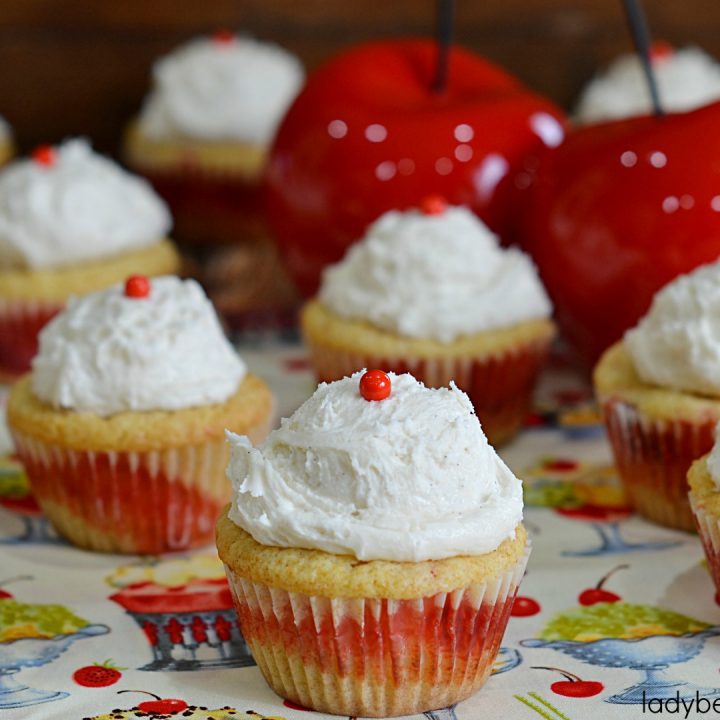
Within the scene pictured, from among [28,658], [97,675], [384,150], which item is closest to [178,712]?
[97,675]

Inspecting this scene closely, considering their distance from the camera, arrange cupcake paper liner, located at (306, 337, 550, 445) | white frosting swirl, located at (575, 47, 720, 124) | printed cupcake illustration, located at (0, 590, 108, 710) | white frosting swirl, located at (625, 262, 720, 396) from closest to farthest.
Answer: printed cupcake illustration, located at (0, 590, 108, 710)
white frosting swirl, located at (625, 262, 720, 396)
cupcake paper liner, located at (306, 337, 550, 445)
white frosting swirl, located at (575, 47, 720, 124)

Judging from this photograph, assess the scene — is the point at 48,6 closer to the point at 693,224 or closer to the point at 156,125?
the point at 156,125

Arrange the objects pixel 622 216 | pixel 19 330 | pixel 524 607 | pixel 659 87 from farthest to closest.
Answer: pixel 659 87 < pixel 19 330 < pixel 622 216 < pixel 524 607

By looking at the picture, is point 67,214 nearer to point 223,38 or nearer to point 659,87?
point 223,38

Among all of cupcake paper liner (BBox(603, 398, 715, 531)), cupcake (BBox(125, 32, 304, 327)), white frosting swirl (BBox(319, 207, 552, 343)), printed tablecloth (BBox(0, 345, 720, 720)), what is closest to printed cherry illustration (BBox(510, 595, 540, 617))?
printed tablecloth (BBox(0, 345, 720, 720))

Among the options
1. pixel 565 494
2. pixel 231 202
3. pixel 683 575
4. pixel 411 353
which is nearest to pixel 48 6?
pixel 231 202

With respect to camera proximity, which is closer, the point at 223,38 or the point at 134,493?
the point at 134,493

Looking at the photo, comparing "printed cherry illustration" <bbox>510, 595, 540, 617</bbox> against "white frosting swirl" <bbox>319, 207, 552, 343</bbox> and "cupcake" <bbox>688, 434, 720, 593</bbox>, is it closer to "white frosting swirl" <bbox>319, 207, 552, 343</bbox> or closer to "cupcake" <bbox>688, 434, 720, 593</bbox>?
"cupcake" <bbox>688, 434, 720, 593</bbox>
